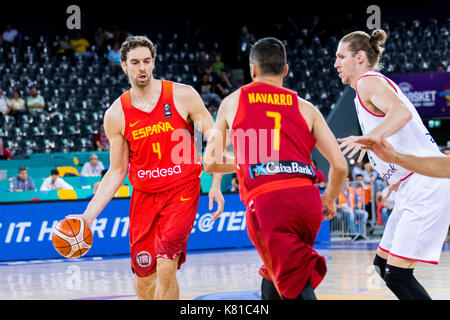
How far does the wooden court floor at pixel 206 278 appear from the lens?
8.13m

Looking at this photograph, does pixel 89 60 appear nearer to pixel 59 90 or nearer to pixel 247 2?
pixel 59 90

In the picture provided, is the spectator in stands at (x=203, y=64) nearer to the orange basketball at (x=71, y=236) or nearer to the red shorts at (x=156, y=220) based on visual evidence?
the red shorts at (x=156, y=220)

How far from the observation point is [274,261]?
4203mm

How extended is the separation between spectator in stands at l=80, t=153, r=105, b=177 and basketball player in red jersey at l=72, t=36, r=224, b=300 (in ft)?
31.2

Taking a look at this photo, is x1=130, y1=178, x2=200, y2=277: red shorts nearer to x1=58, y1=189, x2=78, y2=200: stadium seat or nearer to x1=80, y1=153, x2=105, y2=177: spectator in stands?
x1=58, y1=189, x2=78, y2=200: stadium seat

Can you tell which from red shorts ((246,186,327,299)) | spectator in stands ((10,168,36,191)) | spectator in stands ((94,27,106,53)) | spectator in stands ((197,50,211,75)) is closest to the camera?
red shorts ((246,186,327,299))

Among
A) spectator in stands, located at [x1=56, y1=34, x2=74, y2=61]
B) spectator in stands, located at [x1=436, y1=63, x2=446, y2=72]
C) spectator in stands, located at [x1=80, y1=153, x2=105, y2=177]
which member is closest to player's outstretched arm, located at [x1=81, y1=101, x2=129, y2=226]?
spectator in stands, located at [x1=80, y1=153, x2=105, y2=177]

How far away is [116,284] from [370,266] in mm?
3615

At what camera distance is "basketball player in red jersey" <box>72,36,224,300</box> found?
5.53 m

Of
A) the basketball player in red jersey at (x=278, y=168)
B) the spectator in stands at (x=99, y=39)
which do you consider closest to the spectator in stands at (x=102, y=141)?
the spectator in stands at (x=99, y=39)

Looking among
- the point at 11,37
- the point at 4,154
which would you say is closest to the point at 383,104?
the point at 4,154

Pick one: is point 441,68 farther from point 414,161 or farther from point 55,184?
point 414,161

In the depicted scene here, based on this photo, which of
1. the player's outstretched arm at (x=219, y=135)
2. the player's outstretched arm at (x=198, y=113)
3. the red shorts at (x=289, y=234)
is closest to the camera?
the red shorts at (x=289, y=234)

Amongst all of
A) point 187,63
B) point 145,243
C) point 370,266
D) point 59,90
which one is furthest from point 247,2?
point 145,243
